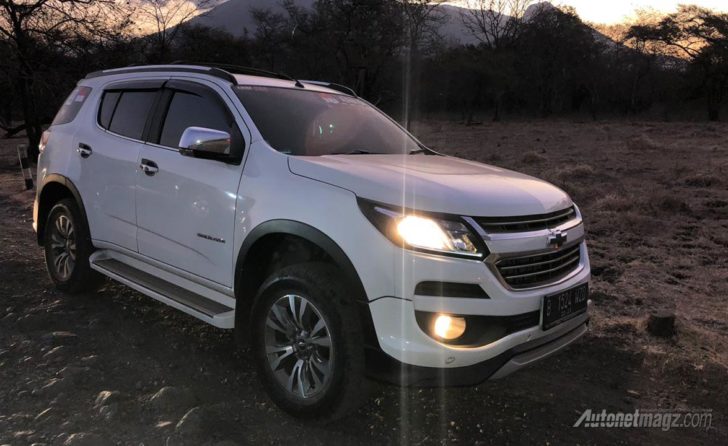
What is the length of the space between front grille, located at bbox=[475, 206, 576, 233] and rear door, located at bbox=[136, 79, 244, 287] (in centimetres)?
153

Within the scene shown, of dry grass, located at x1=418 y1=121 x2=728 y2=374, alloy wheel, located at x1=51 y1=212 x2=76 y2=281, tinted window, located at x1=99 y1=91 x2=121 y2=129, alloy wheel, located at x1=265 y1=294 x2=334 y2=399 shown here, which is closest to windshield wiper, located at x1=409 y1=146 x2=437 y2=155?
alloy wheel, located at x1=265 y1=294 x2=334 y2=399

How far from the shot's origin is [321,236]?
9.51 feet

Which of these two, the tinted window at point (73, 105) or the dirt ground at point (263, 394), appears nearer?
the dirt ground at point (263, 394)

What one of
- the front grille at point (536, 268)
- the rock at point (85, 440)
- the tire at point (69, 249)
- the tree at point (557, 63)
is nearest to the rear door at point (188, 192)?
the tire at point (69, 249)

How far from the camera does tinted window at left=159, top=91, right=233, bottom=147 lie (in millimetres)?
A: 3791

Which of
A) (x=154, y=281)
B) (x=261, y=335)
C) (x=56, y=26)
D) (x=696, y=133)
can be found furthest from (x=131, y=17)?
(x=696, y=133)

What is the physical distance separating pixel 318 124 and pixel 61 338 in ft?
8.11

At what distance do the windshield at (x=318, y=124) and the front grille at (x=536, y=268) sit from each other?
1432 millimetres

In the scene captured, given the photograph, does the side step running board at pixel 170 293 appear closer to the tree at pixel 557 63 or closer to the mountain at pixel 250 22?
the mountain at pixel 250 22

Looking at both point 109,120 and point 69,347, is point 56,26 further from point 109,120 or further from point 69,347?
point 69,347

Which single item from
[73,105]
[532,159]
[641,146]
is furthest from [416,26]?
[73,105]

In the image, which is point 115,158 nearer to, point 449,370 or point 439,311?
point 439,311

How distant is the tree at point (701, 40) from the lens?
39.7m

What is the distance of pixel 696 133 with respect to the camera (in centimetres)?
2238
